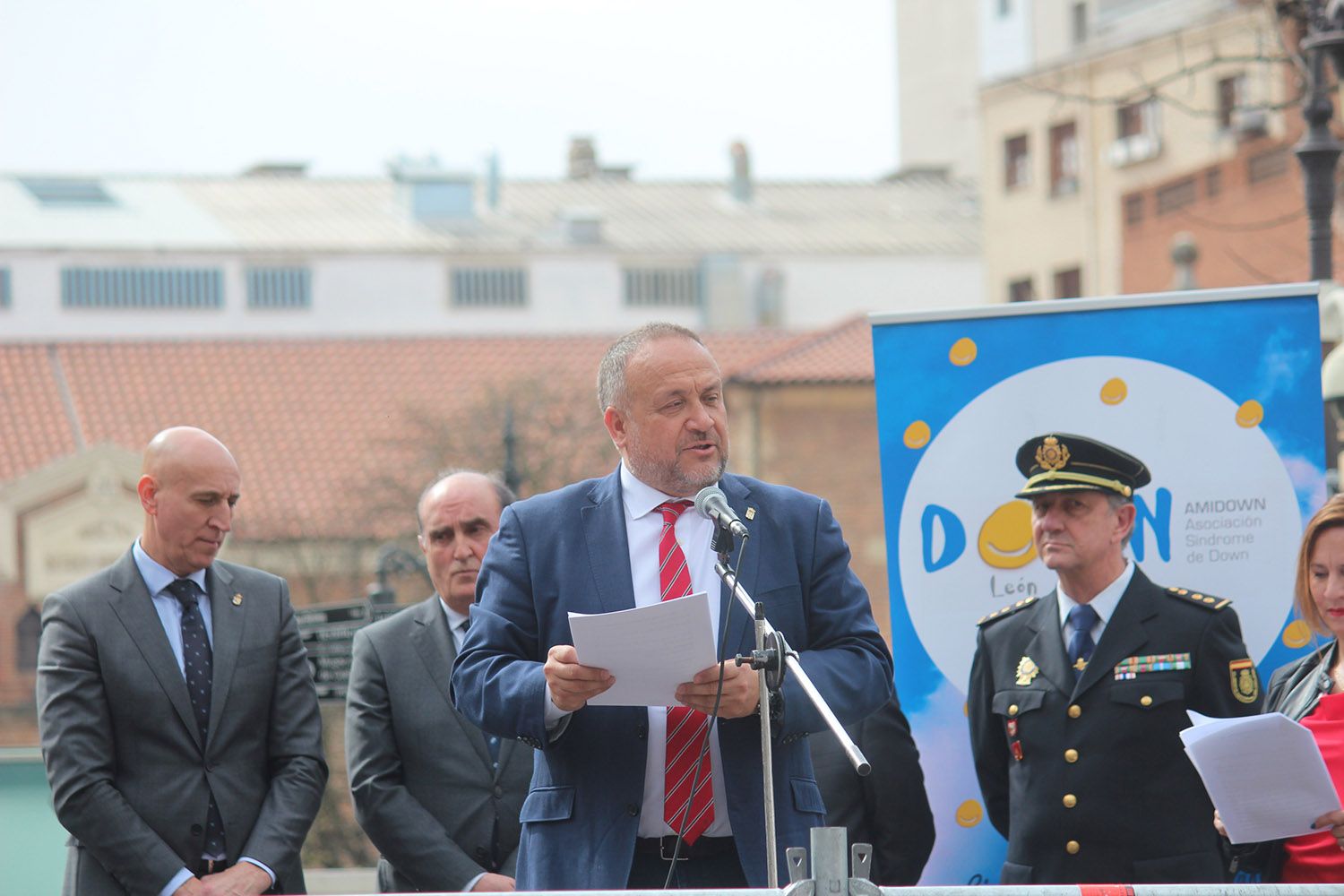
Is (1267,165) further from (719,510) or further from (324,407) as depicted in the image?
(719,510)

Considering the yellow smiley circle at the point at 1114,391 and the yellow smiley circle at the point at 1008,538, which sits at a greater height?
the yellow smiley circle at the point at 1114,391

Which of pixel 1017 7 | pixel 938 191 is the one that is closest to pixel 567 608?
pixel 1017 7

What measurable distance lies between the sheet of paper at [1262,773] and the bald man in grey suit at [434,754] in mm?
2120

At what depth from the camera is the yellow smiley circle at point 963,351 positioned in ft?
22.1

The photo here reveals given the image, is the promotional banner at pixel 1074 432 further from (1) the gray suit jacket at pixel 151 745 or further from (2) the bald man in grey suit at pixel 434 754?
(1) the gray suit jacket at pixel 151 745

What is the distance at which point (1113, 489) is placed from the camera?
5.91m

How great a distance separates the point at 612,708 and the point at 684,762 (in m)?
0.21

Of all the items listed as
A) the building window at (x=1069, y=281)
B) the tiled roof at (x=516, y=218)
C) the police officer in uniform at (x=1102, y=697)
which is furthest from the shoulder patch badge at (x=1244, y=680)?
the tiled roof at (x=516, y=218)

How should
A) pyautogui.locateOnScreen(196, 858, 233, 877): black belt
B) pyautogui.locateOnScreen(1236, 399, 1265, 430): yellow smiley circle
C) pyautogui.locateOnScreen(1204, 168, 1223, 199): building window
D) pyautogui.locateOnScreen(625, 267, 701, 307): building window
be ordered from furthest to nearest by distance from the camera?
pyautogui.locateOnScreen(625, 267, 701, 307): building window, pyautogui.locateOnScreen(1204, 168, 1223, 199): building window, pyautogui.locateOnScreen(1236, 399, 1265, 430): yellow smiley circle, pyautogui.locateOnScreen(196, 858, 233, 877): black belt

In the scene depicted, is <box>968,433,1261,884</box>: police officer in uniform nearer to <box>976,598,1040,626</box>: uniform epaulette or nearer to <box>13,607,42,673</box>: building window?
<box>976,598,1040,626</box>: uniform epaulette

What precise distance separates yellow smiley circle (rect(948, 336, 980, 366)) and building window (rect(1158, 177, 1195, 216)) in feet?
125

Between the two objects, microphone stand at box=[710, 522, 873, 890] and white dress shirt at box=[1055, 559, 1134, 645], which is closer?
microphone stand at box=[710, 522, 873, 890]

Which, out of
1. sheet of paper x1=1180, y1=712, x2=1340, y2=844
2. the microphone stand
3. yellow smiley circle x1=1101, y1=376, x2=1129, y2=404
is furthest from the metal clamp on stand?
yellow smiley circle x1=1101, y1=376, x2=1129, y2=404

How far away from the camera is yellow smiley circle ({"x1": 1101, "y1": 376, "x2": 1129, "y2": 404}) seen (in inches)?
260
